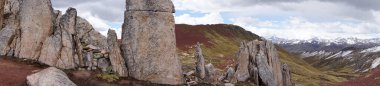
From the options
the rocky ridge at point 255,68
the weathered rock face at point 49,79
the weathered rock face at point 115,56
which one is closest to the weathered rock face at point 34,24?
the weathered rock face at point 115,56

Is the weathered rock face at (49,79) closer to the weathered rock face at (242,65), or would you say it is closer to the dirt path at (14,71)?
the dirt path at (14,71)

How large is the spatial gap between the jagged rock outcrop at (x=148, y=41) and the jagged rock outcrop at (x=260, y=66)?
55.6 feet

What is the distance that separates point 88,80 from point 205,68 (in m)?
17.6

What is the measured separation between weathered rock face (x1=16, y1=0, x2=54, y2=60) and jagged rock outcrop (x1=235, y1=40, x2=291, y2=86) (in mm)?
24907

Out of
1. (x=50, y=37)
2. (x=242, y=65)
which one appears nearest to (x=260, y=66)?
(x=242, y=65)

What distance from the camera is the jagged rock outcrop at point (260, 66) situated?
62156 millimetres

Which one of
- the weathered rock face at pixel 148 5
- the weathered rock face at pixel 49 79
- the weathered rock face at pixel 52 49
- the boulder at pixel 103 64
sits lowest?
the weathered rock face at pixel 49 79

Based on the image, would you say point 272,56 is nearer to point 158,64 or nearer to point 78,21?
point 158,64

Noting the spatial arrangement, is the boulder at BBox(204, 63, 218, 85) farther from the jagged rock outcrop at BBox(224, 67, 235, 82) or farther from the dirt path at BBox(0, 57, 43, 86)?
the dirt path at BBox(0, 57, 43, 86)

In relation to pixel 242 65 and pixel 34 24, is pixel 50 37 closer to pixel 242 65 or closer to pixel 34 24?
pixel 34 24

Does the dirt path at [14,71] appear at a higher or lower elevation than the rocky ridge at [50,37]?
lower

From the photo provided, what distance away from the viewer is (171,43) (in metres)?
48.3

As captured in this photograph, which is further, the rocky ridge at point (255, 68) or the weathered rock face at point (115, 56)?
the rocky ridge at point (255, 68)

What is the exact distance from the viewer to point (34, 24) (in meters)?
47.2
